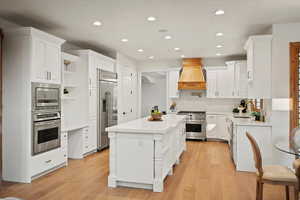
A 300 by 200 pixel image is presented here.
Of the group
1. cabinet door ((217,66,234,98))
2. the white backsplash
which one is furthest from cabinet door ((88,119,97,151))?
cabinet door ((217,66,234,98))

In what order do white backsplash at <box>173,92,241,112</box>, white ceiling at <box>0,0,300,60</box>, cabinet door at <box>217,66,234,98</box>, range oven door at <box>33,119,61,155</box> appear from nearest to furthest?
white ceiling at <box>0,0,300,60</box>, range oven door at <box>33,119,61,155</box>, cabinet door at <box>217,66,234,98</box>, white backsplash at <box>173,92,241,112</box>

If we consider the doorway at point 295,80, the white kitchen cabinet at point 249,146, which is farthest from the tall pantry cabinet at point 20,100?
the doorway at point 295,80

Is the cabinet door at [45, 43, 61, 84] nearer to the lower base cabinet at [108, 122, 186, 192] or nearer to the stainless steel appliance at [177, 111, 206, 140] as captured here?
the lower base cabinet at [108, 122, 186, 192]

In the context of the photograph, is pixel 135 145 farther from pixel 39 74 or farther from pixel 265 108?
pixel 265 108

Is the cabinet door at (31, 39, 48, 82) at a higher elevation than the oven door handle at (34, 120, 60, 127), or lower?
higher

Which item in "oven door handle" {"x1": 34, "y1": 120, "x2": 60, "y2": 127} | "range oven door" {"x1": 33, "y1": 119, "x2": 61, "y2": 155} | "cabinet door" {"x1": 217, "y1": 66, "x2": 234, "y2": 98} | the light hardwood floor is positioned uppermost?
"cabinet door" {"x1": 217, "y1": 66, "x2": 234, "y2": 98}

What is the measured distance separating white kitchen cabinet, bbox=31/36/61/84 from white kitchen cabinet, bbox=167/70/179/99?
4.18m

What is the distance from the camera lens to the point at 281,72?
4023mm

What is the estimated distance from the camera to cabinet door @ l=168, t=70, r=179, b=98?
7.68m

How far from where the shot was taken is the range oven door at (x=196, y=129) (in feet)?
23.9

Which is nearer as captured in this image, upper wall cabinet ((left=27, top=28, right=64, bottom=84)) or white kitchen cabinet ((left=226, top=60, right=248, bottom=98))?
upper wall cabinet ((left=27, top=28, right=64, bottom=84))

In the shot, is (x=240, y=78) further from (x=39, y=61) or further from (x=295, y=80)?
(x=39, y=61)

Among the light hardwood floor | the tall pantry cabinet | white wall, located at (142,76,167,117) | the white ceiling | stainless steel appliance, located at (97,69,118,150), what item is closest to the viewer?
the light hardwood floor

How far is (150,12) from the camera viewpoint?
3.54 m
